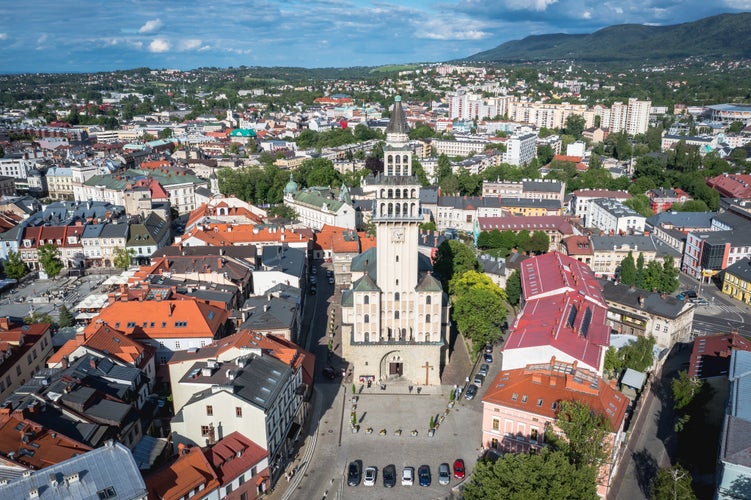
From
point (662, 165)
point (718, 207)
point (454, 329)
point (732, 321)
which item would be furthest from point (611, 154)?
point (454, 329)

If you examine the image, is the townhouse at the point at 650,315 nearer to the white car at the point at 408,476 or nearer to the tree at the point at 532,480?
the white car at the point at 408,476

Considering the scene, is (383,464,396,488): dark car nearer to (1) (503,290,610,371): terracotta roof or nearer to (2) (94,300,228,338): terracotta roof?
(1) (503,290,610,371): terracotta roof

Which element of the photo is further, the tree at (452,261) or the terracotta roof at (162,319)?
the tree at (452,261)

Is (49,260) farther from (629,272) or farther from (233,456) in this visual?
(629,272)

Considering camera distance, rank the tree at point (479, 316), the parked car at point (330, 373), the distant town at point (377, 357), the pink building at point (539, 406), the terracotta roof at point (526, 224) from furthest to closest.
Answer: the terracotta roof at point (526, 224), the tree at point (479, 316), the parked car at point (330, 373), the pink building at point (539, 406), the distant town at point (377, 357)

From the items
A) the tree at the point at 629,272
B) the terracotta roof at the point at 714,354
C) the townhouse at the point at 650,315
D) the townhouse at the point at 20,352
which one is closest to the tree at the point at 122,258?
the townhouse at the point at 20,352

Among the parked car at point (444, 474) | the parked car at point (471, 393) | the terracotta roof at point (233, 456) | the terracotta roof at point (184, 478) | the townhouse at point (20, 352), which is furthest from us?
the parked car at point (471, 393)

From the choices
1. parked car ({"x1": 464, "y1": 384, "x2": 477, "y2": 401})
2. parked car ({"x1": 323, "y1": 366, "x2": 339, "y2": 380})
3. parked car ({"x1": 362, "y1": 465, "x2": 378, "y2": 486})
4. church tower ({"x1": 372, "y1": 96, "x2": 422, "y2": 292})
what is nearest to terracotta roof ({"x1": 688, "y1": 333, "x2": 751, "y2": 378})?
parked car ({"x1": 464, "y1": 384, "x2": 477, "y2": 401})
